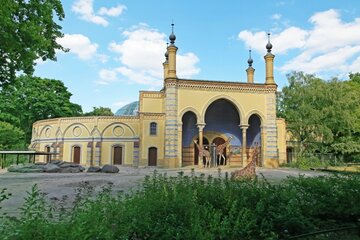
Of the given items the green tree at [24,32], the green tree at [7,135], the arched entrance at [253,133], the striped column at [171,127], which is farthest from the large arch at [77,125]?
the green tree at [24,32]

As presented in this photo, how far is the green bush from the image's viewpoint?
3799mm

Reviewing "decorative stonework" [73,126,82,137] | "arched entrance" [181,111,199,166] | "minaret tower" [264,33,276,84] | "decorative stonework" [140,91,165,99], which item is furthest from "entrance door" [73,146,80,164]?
"minaret tower" [264,33,276,84]

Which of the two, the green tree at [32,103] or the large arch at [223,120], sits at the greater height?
the green tree at [32,103]

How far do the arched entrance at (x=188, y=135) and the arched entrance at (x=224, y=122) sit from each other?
1313mm

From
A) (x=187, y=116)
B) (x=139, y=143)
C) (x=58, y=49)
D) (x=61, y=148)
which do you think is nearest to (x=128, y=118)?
(x=139, y=143)

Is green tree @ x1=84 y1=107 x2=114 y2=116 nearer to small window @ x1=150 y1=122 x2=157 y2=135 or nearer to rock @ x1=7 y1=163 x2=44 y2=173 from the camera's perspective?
small window @ x1=150 y1=122 x2=157 y2=135

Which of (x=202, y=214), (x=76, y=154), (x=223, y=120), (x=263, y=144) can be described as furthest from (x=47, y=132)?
(x=202, y=214)

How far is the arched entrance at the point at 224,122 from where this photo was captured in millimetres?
31188

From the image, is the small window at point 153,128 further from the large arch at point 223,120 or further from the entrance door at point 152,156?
the large arch at point 223,120

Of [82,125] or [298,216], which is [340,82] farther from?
[298,216]

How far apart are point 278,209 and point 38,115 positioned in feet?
140

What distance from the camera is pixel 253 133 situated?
104ft

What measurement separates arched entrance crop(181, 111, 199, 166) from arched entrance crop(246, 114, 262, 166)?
5.28 m

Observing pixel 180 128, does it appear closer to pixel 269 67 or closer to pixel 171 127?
pixel 171 127
